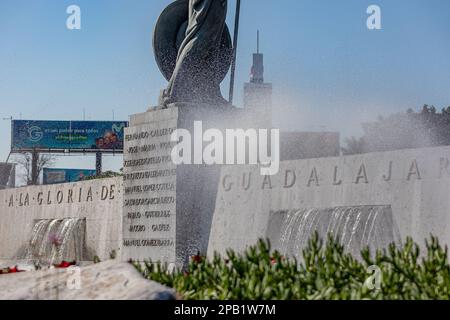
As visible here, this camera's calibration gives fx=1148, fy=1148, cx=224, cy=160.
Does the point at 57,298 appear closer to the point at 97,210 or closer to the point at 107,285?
the point at 107,285

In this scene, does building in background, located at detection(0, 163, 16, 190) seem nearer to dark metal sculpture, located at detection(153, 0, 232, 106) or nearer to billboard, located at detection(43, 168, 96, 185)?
billboard, located at detection(43, 168, 96, 185)

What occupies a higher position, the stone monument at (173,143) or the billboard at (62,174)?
the billboard at (62,174)

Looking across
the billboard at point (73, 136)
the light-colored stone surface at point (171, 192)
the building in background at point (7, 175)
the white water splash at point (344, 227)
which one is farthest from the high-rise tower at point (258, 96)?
the billboard at point (73, 136)

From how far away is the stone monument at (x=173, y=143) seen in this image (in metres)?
18.5

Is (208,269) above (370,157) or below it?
below

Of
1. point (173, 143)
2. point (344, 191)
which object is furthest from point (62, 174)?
point (344, 191)

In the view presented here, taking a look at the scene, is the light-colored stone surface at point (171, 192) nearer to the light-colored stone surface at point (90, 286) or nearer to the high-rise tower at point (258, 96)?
the high-rise tower at point (258, 96)

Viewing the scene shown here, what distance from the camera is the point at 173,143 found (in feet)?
61.1

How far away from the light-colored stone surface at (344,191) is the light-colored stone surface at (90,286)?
5.76m

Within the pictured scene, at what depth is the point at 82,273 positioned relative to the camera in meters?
9.28

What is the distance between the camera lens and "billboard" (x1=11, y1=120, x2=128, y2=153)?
95625mm

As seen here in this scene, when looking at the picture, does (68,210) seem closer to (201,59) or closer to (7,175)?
(201,59)
